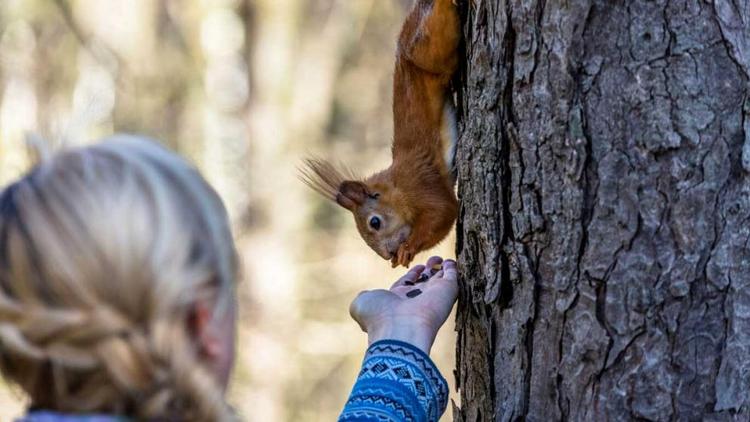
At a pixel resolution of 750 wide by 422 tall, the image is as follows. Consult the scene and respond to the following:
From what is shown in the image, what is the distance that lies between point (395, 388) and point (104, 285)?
688mm

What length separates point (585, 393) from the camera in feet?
4.88

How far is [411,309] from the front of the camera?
173 centimetres

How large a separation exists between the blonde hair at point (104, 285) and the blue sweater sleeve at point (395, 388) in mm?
514

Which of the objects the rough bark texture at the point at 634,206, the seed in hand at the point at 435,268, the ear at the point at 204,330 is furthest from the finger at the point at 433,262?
the ear at the point at 204,330

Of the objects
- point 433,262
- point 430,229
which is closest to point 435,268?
point 433,262

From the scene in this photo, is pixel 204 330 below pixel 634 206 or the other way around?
below

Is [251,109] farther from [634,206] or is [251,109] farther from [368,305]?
[634,206]

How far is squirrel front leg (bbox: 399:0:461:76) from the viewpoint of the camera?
199 cm

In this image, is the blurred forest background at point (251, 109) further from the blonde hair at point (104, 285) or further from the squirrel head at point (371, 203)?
the blonde hair at point (104, 285)

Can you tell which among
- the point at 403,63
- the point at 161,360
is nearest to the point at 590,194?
the point at 161,360

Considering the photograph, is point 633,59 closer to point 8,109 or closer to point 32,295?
point 32,295

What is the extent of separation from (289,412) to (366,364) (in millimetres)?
7647

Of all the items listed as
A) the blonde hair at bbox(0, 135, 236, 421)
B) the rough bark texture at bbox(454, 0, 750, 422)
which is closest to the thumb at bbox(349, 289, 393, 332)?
the rough bark texture at bbox(454, 0, 750, 422)

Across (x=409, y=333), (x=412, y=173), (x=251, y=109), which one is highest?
(x=251, y=109)
